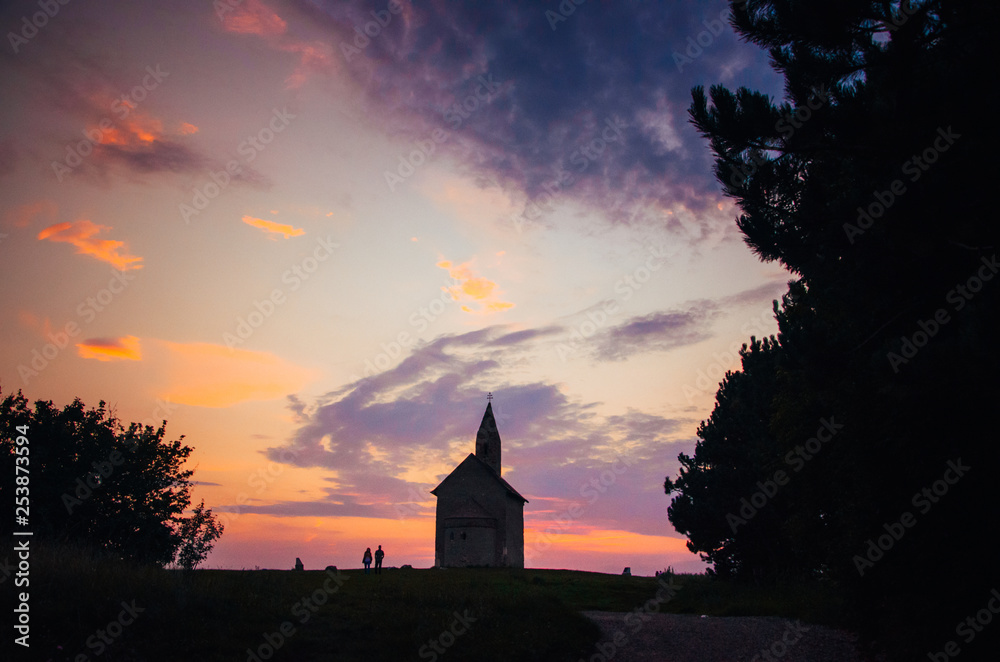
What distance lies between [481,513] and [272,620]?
117 ft

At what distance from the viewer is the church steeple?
58219mm

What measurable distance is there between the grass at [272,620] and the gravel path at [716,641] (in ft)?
2.63

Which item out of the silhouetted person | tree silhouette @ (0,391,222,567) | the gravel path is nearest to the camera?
the gravel path

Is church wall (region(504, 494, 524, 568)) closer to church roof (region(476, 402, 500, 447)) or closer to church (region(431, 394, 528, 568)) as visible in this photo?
church (region(431, 394, 528, 568))

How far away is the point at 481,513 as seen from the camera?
163ft

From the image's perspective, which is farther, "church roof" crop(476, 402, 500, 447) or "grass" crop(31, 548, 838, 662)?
"church roof" crop(476, 402, 500, 447)

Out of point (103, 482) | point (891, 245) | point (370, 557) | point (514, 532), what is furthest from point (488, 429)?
point (891, 245)

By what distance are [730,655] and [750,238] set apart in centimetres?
995

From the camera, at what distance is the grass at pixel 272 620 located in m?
12.7

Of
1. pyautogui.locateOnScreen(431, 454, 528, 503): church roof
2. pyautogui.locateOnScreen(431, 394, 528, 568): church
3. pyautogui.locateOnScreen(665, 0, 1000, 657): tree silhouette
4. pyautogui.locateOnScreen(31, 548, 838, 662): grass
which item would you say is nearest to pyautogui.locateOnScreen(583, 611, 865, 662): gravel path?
pyautogui.locateOnScreen(31, 548, 838, 662): grass

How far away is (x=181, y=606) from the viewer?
47.0ft

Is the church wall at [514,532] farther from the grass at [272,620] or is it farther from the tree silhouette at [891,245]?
the tree silhouette at [891,245]

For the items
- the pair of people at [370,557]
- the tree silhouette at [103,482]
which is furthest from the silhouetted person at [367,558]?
the tree silhouette at [103,482]

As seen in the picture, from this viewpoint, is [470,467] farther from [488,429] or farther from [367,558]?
[367,558]
